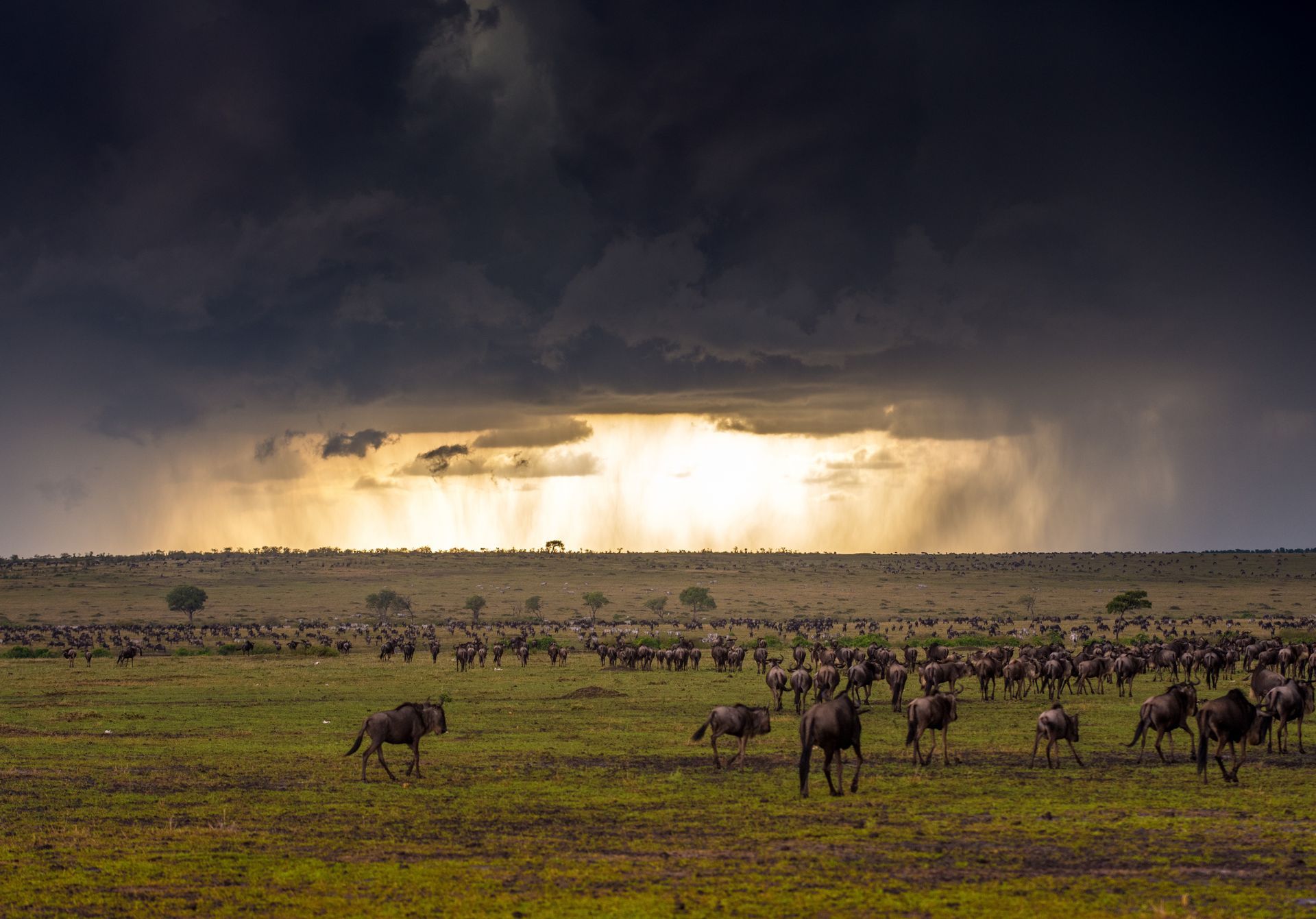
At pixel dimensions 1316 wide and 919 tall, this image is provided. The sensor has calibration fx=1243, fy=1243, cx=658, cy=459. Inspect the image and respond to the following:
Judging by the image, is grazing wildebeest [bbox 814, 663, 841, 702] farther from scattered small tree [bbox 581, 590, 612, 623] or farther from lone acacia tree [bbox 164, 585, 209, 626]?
lone acacia tree [bbox 164, 585, 209, 626]

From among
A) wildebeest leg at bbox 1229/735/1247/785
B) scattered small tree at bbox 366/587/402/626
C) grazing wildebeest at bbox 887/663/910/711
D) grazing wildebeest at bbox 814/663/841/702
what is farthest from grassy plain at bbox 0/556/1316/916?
scattered small tree at bbox 366/587/402/626

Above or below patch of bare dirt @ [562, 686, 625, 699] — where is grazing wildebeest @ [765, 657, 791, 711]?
above

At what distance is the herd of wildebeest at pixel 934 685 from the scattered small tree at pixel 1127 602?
48.3m

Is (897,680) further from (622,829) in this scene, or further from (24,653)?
(24,653)

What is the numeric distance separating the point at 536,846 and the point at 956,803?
735 centimetres

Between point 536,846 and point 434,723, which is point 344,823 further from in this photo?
point 434,723

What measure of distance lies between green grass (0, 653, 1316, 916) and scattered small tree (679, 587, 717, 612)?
12640 centimetres

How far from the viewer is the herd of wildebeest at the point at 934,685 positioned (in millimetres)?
22859

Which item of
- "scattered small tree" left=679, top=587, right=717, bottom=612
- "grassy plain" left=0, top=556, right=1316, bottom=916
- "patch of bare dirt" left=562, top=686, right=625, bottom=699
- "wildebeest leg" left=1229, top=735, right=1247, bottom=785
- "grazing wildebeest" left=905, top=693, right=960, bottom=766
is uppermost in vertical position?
"grazing wildebeest" left=905, top=693, right=960, bottom=766

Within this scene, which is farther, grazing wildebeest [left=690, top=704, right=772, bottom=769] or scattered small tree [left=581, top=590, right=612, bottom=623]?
scattered small tree [left=581, top=590, right=612, bottom=623]

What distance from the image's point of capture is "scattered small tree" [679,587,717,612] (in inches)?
6334

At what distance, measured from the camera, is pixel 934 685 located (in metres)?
39.1

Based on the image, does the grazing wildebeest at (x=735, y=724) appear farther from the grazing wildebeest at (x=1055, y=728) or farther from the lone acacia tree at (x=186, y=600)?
the lone acacia tree at (x=186, y=600)

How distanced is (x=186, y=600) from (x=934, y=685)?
5067 inches
